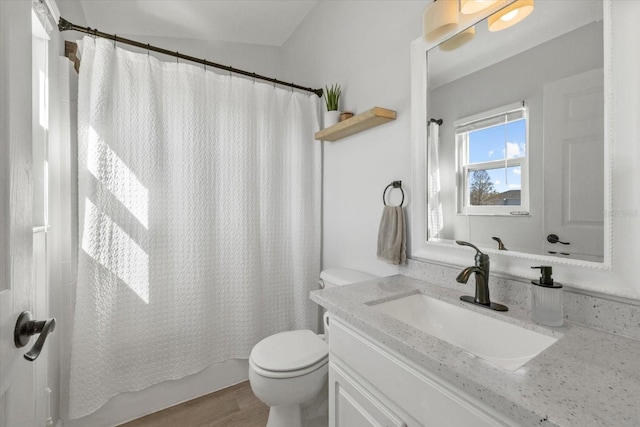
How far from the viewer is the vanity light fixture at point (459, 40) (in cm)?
115

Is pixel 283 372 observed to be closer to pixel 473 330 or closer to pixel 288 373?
pixel 288 373

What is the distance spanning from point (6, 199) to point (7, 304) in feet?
0.70

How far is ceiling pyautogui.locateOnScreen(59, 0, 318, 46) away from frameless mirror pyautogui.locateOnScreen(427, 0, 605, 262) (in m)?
1.45

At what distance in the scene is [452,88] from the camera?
1.22m

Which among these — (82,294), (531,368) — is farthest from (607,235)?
(82,294)

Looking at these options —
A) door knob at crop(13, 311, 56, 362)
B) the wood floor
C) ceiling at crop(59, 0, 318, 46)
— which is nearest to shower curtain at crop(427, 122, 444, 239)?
door knob at crop(13, 311, 56, 362)

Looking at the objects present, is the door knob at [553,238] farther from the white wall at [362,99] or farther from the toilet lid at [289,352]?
the toilet lid at [289,352]

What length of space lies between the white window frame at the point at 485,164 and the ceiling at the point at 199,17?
67.1 inches

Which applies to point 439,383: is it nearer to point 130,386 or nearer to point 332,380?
point 332,380

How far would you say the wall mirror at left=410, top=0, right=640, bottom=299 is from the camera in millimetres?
759

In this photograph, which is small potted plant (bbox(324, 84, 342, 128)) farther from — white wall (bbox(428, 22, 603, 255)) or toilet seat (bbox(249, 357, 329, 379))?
toilet seat (bbox(249, 357, 329, 379))

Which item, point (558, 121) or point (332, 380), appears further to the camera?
point (332, 380)

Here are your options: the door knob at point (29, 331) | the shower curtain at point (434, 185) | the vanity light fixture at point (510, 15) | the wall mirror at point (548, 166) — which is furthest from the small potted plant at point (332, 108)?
the door knob at point (29, 331)

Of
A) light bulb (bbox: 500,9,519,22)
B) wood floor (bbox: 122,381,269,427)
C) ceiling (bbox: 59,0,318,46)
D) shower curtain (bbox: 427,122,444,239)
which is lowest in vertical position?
wood floor (bbox: 122,381,269,427)
